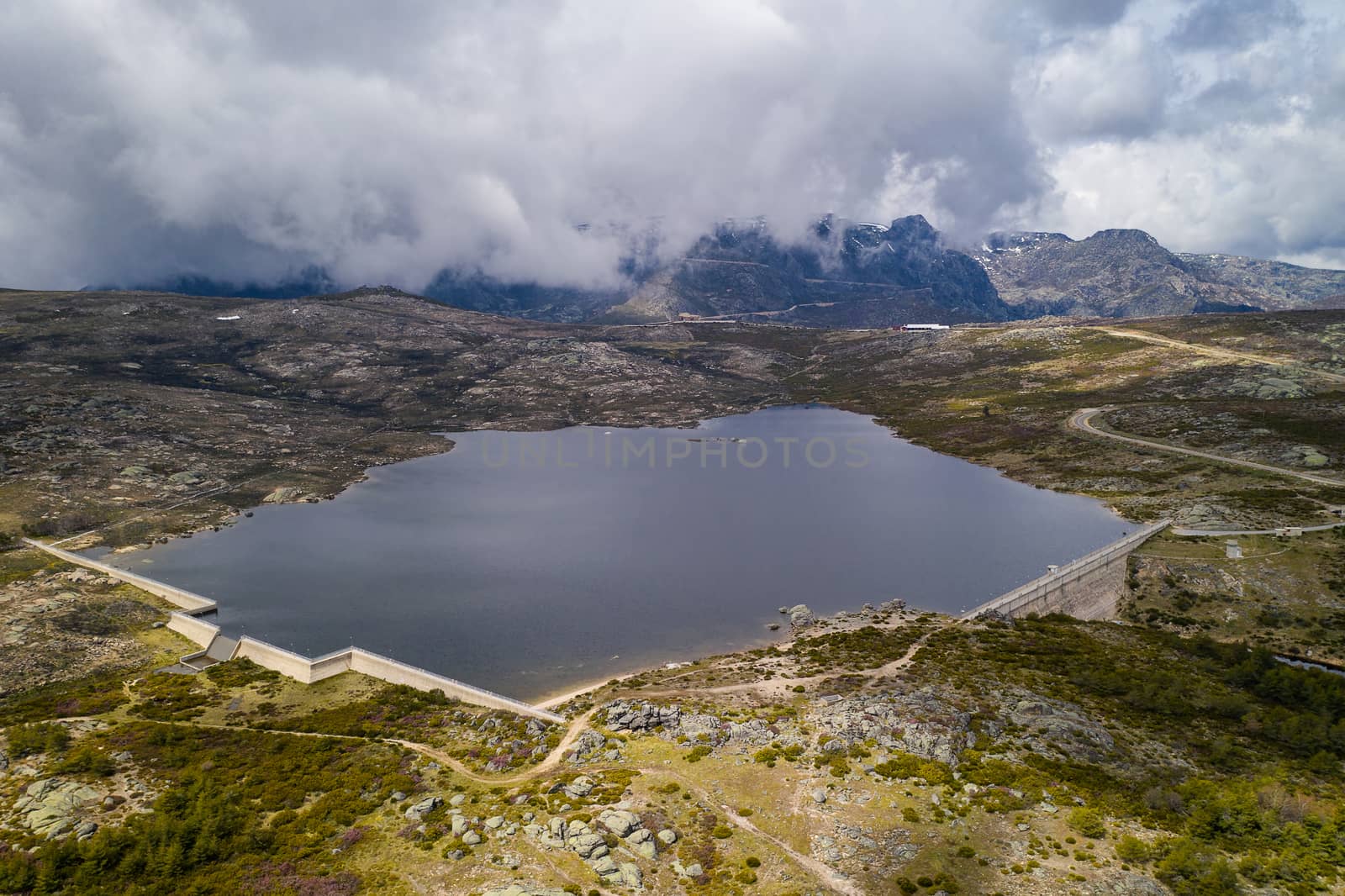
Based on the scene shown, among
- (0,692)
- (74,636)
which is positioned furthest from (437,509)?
(0,692)

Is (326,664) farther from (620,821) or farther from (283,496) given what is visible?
(283,496)

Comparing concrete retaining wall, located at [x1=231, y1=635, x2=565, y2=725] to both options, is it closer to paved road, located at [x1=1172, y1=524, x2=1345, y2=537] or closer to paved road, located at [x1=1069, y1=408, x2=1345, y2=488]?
paved road, located at [x1=1172, y1=524, x2=1345, y2=537]

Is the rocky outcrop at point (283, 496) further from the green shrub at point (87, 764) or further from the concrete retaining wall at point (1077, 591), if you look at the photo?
the concrete retaining wall at point (1077, 591)

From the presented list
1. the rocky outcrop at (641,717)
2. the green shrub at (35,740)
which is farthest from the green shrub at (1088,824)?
the green shrub at (35,740)

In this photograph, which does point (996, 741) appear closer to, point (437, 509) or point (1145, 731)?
point (1145, 731)

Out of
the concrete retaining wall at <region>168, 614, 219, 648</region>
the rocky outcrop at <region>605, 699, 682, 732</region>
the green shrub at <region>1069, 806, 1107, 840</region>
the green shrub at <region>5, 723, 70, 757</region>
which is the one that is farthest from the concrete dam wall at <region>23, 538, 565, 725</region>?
the green shrub at <region>1069, 806, 1107, 840</region>

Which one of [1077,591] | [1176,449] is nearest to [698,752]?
[1077,591]
